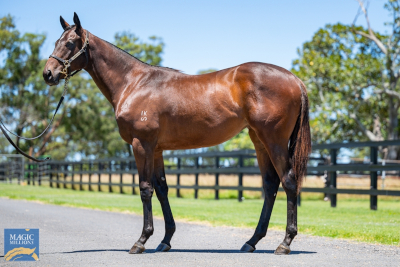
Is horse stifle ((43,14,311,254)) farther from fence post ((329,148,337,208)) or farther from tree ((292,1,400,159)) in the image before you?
tree ((292,1,400,159))

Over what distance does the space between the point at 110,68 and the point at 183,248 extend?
220 centimetres

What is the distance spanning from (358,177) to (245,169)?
20.9 ft

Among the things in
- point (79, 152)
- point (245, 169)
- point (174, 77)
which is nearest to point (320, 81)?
point (245, 169)

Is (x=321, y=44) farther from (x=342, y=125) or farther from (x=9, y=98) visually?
(x=9, y=98)

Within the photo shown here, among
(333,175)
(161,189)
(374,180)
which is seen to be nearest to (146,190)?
(161,189)

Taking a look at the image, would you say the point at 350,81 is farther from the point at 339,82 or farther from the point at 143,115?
the point at 143,115

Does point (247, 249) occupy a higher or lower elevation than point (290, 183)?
lower

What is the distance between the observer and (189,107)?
489 centimetres

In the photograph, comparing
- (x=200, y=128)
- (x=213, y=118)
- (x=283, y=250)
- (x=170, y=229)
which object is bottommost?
(x=283, y=250)

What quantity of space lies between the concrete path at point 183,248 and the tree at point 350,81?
605 inches

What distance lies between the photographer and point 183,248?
510cm

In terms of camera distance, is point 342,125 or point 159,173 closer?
point 159,173

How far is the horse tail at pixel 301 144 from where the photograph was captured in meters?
4.83

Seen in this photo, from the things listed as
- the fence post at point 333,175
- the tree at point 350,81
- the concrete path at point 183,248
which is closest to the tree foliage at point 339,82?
the tree at point 350,81
